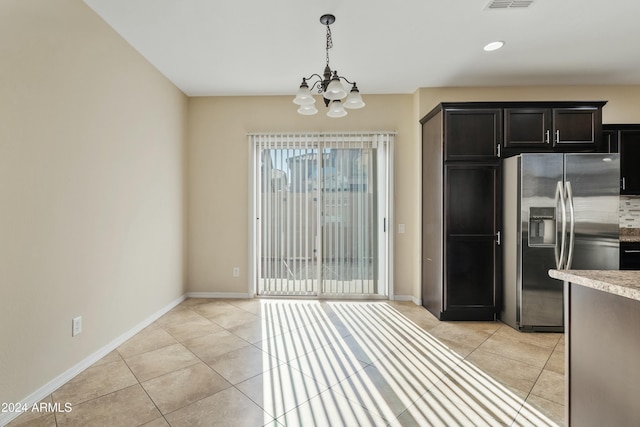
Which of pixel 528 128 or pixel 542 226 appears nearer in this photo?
pixel 542 226

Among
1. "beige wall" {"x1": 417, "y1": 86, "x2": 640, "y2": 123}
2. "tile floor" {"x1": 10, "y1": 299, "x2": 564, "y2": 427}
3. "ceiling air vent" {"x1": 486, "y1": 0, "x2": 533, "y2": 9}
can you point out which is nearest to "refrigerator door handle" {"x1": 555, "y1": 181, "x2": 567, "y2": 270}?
"tile floor" {"x1": 10, "y1": 299, "x2": 564, "y2": 427}

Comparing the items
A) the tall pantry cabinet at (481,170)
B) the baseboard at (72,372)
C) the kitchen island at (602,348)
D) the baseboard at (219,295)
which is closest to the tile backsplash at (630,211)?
the tall pantry cabinet at (481,170)

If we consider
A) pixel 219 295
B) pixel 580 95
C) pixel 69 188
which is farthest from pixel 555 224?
pixel 69 188

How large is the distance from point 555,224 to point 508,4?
6.77 feet

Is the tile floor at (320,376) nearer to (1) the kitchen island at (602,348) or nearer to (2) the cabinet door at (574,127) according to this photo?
(1) the kitchen island at (602,348)

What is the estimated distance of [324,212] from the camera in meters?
3.99

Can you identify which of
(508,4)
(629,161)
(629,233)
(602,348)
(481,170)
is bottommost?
(602,348)

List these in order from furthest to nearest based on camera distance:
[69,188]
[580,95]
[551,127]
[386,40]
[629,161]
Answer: [580,95]
[629,161]
[551,127]
[386,40]
[69,188]

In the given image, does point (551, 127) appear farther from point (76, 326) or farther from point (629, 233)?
point (76, 326)

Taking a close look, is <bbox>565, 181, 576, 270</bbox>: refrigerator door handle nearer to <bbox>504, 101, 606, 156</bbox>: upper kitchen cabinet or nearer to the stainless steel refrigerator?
the stainless steel refrigerator

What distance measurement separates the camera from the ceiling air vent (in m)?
2.18

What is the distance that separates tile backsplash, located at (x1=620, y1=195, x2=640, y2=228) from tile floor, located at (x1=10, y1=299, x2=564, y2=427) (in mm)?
1923

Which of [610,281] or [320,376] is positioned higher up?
[610,281]

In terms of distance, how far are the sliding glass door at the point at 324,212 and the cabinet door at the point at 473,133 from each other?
3.08 ft
